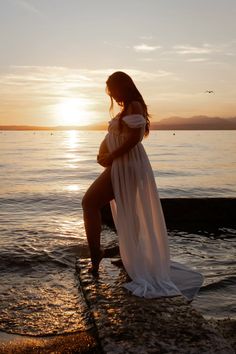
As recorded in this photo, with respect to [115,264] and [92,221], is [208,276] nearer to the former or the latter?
[115,264]

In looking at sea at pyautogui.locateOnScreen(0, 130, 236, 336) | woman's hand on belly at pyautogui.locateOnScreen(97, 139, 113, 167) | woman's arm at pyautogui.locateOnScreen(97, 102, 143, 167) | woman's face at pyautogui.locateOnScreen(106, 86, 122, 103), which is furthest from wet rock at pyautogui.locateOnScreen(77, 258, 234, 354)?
woman's face at pyautogui.locateOnScreen(106, 86, 122, 103)

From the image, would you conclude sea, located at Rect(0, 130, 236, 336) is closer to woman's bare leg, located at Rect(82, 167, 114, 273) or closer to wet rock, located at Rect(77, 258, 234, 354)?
wet rock, located at Rect(77, 258, 234, 354)

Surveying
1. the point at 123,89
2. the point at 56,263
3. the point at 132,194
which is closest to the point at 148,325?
the point at 132,194

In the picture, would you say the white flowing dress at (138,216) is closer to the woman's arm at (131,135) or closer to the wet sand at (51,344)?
the woman's arm at (131,135)

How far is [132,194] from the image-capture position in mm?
4750

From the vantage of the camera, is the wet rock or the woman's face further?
the woman's face

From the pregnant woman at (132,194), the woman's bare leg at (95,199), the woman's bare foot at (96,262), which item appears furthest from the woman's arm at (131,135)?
the woman's bare foot at (96,262)

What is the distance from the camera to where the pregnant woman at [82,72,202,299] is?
15.3ft

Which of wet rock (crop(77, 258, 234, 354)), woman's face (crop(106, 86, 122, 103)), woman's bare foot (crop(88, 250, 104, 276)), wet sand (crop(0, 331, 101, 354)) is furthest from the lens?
woman's bare foot (crop(88, 250, 104, 276))

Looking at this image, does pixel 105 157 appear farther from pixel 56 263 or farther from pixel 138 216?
pixel 56 263

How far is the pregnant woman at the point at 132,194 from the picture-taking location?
466 cm

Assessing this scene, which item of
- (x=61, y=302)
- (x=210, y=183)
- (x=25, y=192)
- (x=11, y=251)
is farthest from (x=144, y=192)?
(x=210, y=183)

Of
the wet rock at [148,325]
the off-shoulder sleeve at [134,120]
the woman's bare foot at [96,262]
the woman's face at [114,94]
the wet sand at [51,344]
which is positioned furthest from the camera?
the woman's bare foot at [96,262]

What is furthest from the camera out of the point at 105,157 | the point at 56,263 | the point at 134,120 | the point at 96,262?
the point at 56,263
